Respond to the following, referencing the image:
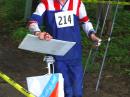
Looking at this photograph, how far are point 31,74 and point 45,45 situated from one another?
12.0ft

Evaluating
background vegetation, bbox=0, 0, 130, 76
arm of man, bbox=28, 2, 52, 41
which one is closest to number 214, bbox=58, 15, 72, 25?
arm of man, bbox=28, 2, 52, 41

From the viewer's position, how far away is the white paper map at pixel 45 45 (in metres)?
5.02

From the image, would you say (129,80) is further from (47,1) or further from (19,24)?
(19,24)

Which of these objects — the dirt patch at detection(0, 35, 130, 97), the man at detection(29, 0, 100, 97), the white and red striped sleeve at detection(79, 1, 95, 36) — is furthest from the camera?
the dirt patch at detection(0, 35, 130, 97)

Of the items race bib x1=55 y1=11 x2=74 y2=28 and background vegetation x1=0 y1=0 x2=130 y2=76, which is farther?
background vegetation x1=0 y1=0 x2=130 y2=76

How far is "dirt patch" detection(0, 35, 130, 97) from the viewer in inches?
306

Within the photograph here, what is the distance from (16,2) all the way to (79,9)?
446 inches

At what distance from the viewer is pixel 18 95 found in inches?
296

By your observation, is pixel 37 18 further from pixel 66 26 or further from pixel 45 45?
pixel 45 45

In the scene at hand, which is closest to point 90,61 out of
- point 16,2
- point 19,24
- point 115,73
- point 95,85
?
point 115,73

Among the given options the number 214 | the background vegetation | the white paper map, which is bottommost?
the background vegetation

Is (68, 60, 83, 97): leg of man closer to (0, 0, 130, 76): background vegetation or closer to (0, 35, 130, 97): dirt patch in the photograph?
(0, 35, 130, 97): dirt patch

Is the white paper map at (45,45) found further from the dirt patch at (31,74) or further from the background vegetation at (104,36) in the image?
the background vegetation at (104,36)

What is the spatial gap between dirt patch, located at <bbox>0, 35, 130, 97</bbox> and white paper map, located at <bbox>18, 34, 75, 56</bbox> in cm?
237
